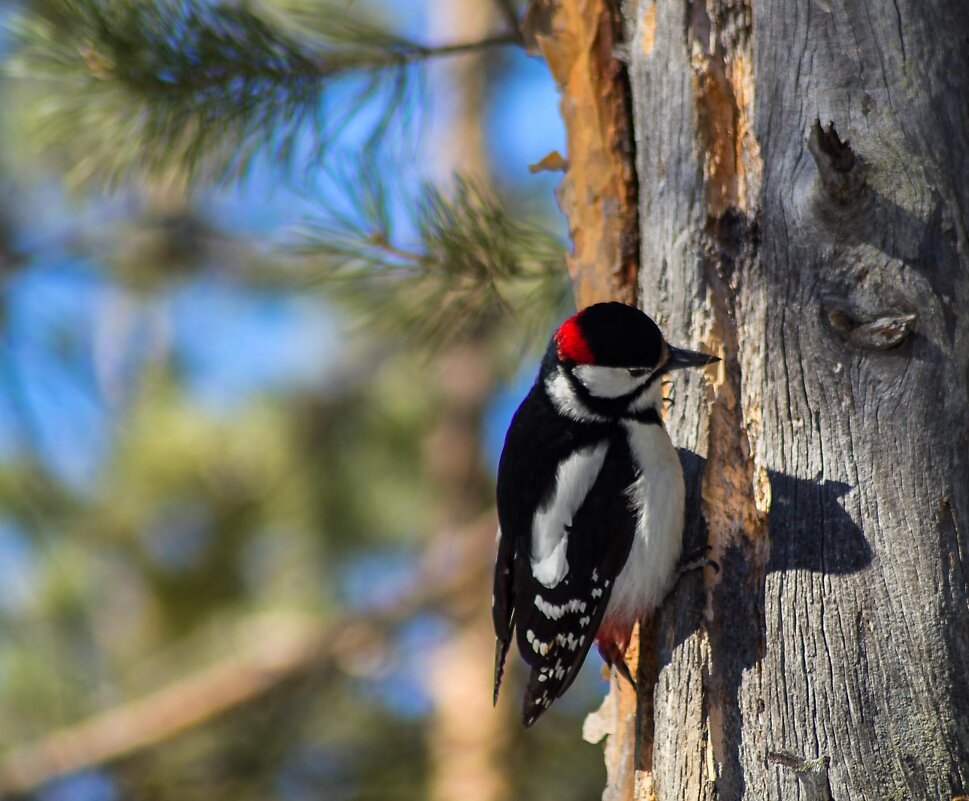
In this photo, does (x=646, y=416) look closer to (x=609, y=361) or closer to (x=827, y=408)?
(x=609, y=361)

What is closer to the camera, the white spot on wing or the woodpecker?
the woodpecker

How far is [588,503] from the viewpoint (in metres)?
2.42

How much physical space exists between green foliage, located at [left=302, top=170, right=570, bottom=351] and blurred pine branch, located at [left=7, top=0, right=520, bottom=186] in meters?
0.26

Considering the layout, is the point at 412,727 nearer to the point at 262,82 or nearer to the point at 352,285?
the point at 352,285

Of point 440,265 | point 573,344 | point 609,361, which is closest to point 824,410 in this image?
point 609,361

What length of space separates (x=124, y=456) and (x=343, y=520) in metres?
1.16

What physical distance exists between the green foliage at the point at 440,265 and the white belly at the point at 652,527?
2.56ft

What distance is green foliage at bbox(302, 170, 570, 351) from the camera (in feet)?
9.27

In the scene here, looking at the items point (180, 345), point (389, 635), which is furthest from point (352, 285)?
point (180, 345)

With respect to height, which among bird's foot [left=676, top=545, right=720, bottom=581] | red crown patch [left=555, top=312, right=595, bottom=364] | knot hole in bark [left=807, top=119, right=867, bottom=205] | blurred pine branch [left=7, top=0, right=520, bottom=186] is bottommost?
bird's foot [left=676, top=545, right=720, bottom=581]

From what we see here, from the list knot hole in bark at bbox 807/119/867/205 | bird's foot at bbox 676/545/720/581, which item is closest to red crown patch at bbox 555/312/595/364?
bird's foot at bbox 676/545/720/581

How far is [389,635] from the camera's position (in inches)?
179

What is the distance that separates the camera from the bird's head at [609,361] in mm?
2209

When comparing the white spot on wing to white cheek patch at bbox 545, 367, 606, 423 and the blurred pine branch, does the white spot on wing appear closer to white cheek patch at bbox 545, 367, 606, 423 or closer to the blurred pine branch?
white cheek patch at bbox 545, 367, 606, 423
